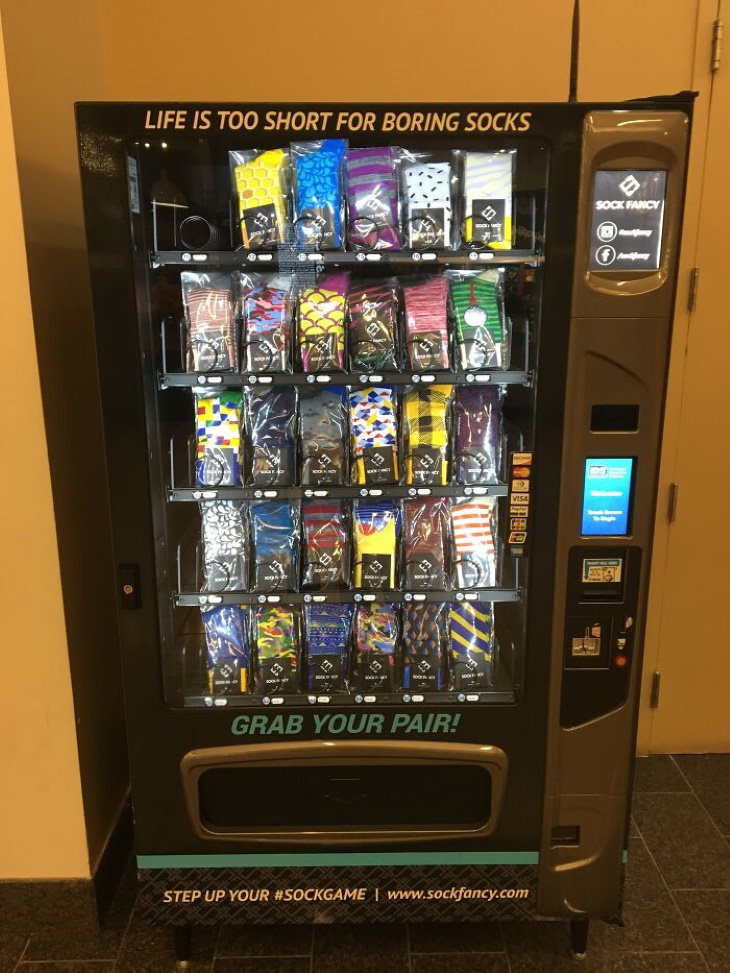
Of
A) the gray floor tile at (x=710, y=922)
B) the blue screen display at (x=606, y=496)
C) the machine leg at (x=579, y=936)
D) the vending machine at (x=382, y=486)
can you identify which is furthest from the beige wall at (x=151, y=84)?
the gray floor tile at (x=710, y=922)

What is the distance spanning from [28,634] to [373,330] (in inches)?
47.7

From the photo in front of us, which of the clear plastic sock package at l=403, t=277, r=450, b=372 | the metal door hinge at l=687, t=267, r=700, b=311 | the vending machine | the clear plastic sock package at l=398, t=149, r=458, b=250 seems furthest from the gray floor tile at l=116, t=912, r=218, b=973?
the metal door hinge at l=687, t=267, r=700, b=311

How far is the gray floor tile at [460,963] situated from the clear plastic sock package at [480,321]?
5.03ft

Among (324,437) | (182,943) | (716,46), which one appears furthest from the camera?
(716,46)

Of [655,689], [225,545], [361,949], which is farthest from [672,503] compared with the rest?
[361,949]

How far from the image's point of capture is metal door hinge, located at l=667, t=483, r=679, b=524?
100 inches

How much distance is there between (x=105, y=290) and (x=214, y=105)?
43 centimetres

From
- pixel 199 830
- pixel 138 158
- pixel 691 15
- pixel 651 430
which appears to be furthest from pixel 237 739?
pixel 691 15

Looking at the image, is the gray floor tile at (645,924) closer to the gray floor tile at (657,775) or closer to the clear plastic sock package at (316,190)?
the gray floor tile at (657,775)

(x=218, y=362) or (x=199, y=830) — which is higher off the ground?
(x=218, y=362)

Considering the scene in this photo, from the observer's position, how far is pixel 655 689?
8.89 feet

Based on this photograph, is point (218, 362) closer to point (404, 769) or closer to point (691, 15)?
point (404, 769)

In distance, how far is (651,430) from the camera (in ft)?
5.20

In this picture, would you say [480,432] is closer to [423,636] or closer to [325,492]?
[325,492]
